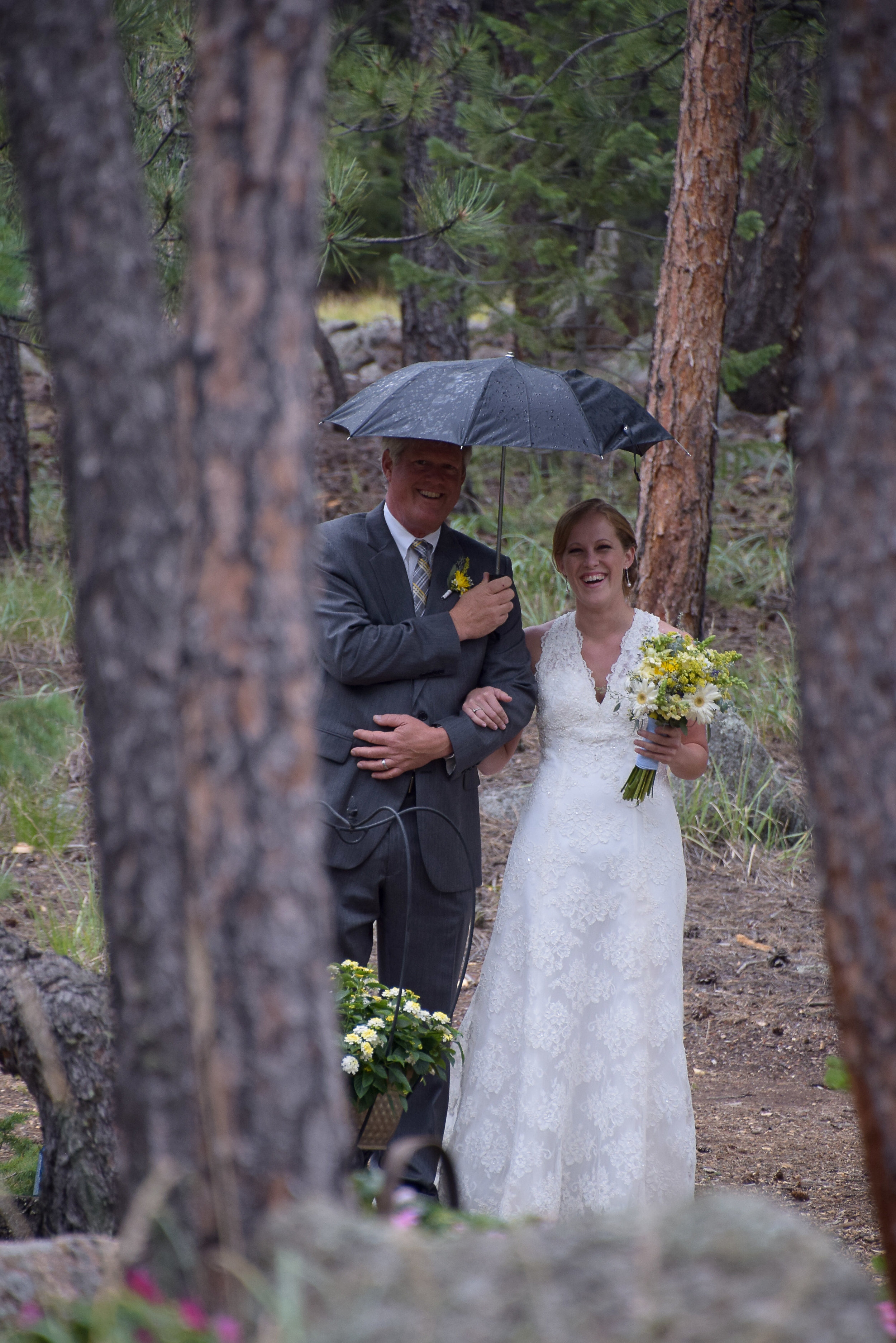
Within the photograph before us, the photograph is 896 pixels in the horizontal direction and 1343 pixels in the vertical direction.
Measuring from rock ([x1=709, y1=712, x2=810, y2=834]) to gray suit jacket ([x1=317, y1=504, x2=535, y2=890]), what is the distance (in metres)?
3.46

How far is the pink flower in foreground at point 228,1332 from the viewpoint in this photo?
1405 mm

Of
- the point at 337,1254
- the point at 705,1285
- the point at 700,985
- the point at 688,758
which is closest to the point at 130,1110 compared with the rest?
the point at 337,1254

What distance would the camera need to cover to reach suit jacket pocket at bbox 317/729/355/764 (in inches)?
140

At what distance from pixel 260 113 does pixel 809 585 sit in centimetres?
96

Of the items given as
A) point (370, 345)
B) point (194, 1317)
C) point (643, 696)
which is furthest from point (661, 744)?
point (370, 345)

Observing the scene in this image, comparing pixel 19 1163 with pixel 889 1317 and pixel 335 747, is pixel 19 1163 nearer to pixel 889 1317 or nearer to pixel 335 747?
pixel 335 747

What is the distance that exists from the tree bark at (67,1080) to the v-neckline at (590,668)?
69.1 inches

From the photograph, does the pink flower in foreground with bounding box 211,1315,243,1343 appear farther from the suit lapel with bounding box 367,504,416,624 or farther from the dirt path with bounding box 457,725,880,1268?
the dirt path with bounding box 457,725,880,1268

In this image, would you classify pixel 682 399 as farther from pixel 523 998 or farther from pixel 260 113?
pixel 260 113

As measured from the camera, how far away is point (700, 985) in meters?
5.66

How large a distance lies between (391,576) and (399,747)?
55cm

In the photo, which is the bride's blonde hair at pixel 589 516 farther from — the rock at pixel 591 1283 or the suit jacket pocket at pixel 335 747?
the rock at pixel 591 1283

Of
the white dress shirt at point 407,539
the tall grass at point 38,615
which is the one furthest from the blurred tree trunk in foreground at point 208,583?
the tall grass at point 38,615

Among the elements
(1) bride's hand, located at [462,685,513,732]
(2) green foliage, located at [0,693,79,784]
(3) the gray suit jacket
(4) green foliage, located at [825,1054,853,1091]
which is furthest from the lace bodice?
(2) green foliage, located at [0,693,79,784]
